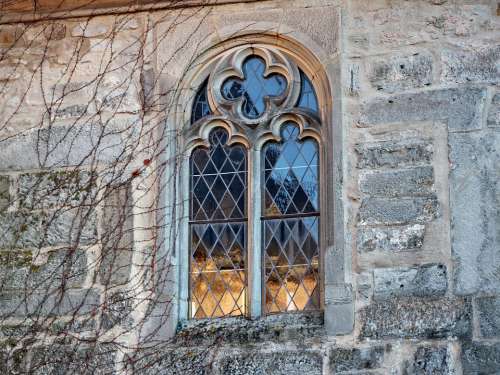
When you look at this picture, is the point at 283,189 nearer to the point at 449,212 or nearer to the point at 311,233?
the point at 311,233

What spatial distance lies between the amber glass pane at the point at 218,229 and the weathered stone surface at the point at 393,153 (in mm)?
798

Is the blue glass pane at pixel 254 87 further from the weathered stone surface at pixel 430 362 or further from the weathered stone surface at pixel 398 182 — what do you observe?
the weathered stone surface at pixel 430 362

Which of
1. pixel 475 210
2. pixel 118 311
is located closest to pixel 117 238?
pixel 118 311

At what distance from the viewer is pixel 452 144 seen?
8.20 metres

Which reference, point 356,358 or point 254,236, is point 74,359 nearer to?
point 254,236

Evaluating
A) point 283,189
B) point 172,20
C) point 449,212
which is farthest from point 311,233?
point 172,20

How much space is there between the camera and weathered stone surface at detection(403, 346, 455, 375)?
308 inches

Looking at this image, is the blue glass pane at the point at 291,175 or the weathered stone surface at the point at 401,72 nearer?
the weathered stone surface at the point at 401,72

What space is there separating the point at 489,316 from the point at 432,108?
4.20 ft

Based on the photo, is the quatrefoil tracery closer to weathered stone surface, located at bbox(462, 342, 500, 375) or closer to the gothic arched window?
the gothic arched window

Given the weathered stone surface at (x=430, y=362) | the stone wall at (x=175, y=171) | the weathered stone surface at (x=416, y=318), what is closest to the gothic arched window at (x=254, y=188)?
the stone wall at (x=175, y=171)

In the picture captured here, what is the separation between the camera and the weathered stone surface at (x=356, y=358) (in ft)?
26.0

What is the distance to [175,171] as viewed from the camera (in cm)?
876

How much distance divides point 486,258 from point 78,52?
291 centimetres
